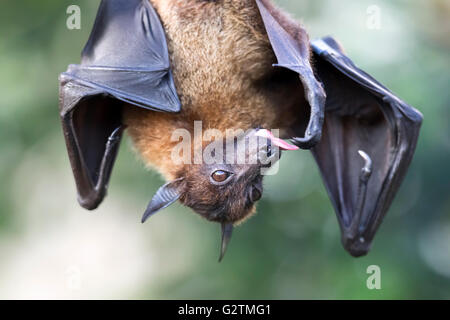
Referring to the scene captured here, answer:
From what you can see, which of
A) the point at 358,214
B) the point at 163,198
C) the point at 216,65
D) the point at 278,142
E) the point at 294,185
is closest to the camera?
the point at 278,142

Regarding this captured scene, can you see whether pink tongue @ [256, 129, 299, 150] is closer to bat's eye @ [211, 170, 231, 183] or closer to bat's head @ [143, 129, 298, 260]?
bat's head @ [143, 129, 298, 260]

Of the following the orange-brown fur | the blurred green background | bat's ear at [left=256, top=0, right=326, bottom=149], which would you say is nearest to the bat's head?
the orange-brown fur

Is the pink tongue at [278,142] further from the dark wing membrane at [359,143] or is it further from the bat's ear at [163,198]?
the dark wing membrane at [359,143]

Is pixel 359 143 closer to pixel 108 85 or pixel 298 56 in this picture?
pixel 298 56

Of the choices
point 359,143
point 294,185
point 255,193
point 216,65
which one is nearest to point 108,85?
point 216,65

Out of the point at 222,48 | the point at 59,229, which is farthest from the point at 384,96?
the point at 59,229

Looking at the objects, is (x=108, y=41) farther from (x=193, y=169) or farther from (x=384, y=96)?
(x=384, y=96)
